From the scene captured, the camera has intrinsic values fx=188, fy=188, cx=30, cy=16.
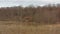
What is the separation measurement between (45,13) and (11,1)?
169 millimetres

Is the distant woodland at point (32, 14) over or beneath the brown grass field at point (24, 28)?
over

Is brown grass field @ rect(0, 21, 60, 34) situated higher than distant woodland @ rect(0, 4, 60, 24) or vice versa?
distant woodland @ rect(0, 4, 60, 24)

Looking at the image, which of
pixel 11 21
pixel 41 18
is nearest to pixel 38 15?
pixel 41 18

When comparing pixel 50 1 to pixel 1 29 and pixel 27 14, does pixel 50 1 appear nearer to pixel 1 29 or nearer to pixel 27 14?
pixel 27 14

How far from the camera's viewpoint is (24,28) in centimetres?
83

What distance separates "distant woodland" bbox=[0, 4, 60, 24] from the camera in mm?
822

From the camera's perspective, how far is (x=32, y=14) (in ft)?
2.71

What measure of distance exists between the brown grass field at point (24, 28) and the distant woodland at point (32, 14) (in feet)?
0.06

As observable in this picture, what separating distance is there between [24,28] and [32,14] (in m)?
0.07

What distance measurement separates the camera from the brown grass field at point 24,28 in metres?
0.82

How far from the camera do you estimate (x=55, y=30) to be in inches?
32.4

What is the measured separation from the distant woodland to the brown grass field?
2 cm

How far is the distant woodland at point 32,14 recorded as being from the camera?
2.70 ft

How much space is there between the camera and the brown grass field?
0.82 meters
